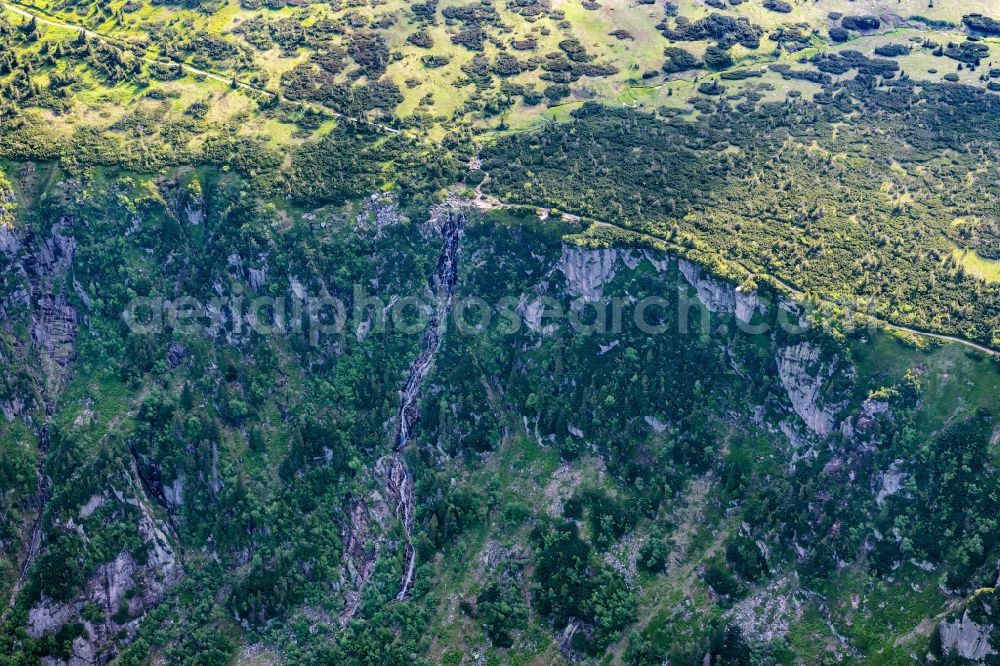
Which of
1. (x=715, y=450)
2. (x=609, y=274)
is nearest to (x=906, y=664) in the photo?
(x=715, y=450)

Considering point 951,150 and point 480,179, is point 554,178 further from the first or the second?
point 951,150

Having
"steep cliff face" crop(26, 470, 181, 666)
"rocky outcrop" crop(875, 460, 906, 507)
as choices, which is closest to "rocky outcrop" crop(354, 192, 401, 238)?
"steep cliff face" crop(26, 470, 181, 666)

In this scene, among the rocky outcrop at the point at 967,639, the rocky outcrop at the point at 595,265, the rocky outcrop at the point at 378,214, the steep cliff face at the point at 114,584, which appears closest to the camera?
the rocky outcrop at the point at 967,639

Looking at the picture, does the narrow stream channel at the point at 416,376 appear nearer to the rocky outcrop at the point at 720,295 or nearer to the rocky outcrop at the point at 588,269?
the rocky outcrop at the point at 588,269

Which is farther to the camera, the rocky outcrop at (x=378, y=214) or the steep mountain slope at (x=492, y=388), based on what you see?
the rocky outcrop at (x=378, y=214)

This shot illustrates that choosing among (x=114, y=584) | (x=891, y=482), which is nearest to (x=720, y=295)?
(x=891, y=482)

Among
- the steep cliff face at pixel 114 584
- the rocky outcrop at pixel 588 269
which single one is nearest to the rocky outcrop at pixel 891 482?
the rocky outcrop at pixel 588 269

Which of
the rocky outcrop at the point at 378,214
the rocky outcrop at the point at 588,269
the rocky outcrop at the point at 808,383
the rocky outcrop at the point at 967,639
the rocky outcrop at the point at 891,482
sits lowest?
the rocky outcrop at the point at 967,639

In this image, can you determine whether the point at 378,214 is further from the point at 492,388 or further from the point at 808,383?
the point at 808,383
